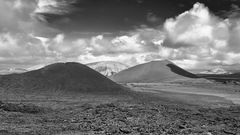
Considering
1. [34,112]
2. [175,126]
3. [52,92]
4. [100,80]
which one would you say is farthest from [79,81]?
[175,126]

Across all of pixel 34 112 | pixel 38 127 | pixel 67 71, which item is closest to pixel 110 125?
pixel 38 127

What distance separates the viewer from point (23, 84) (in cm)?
6372

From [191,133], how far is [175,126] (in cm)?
284

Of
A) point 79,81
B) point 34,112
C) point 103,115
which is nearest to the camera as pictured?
point 103,115

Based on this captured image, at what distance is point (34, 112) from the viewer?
2966 centimetres

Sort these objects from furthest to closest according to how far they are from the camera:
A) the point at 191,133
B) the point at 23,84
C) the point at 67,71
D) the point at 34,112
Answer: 1. the point at 67,71
2. the point at 23,84
3. the point at 34,112
4. the point at 191,133

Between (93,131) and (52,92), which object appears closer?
(93,131)

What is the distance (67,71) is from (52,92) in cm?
1819

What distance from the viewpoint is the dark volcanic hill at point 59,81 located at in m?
62.4

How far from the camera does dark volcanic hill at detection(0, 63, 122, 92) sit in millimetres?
62438

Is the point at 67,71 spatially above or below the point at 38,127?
above

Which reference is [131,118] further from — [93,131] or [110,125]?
[93,131]

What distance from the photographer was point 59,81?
6794cm

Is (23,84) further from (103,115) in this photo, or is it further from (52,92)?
(103,115)
